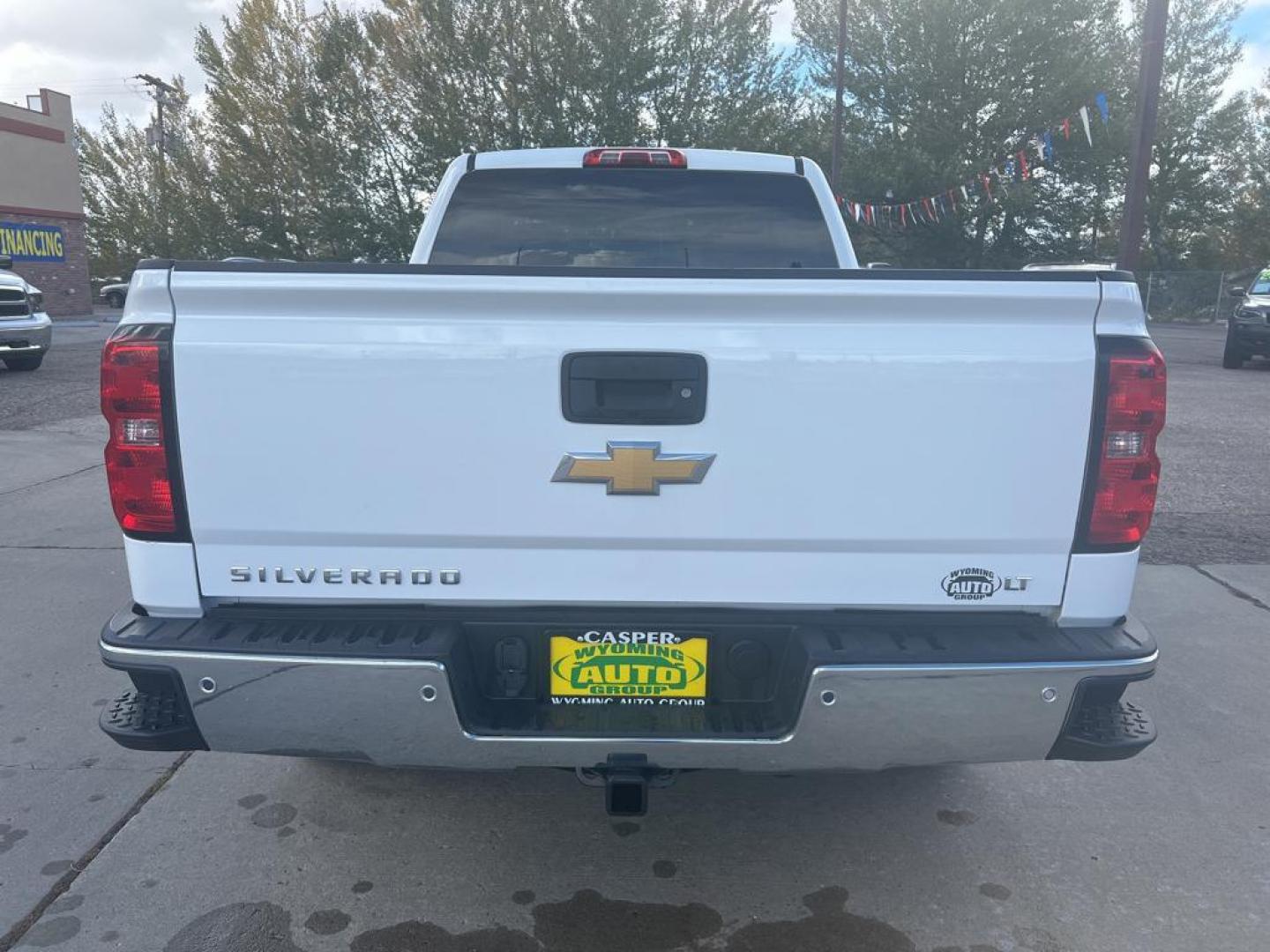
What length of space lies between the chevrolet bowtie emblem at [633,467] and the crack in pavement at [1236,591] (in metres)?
4.38

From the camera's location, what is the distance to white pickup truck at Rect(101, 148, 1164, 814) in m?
2.33

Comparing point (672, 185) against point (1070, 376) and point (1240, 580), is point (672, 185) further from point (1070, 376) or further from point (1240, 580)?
point (1240, 580)

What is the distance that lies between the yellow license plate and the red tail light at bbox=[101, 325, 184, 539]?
98 cm

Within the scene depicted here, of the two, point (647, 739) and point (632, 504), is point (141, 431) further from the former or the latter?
point (647, 739)

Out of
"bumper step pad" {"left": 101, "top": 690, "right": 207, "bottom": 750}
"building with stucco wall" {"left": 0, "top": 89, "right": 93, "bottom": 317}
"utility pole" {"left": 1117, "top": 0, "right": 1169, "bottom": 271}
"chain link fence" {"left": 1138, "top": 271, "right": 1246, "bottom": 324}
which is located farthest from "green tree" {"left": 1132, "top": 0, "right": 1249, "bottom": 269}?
"bumper step pad" {"left": 101, "top": 690, "right": 207, "bottom": 750}

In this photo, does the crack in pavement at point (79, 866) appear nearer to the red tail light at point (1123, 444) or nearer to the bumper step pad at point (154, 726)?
the bumper step pad at point (154, 726)

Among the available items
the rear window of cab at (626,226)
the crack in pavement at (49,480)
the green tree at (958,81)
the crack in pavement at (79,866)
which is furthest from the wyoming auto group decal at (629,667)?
the green tree at (958,81)

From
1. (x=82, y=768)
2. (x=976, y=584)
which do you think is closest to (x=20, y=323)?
(x=82, y=768)

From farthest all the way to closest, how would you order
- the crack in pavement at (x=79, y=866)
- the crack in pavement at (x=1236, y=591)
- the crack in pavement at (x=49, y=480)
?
the crack in pavement at (x=49, y=480)
the crack in pavement at (x=1236, y=591)
the crack in pavement at (x=79, y=866)

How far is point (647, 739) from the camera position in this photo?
2383 millimetres

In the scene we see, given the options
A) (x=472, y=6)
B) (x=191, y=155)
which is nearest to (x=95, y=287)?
(x=191, y=155)

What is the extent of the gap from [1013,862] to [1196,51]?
45719mm

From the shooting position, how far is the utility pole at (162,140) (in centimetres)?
3403

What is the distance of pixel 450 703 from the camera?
2338 millimetres
